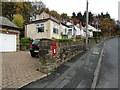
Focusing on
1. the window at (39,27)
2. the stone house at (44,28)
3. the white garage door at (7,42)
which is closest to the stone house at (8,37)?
the white garage door at (7,42)

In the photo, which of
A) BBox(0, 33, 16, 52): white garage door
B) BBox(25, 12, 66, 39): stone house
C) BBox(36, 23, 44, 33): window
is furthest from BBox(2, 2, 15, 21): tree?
BBox(0, 33, 16, 52): white garage door

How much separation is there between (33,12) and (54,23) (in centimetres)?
2176

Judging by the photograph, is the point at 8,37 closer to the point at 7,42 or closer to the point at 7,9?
the point at 7,42

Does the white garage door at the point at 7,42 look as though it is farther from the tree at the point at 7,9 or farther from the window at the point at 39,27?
the tree at the point at 7,9

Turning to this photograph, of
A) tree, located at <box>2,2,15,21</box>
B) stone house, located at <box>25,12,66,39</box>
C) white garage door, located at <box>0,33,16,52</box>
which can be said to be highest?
tree, located at <box>2,2,15,21</box>

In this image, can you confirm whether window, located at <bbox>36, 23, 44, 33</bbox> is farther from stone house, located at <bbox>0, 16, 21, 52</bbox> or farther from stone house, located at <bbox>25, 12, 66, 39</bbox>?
stone house, located at <bbox>0, 16, 21, 52</bbox>

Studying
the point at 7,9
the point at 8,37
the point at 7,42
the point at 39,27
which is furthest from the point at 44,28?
the point at 7,9

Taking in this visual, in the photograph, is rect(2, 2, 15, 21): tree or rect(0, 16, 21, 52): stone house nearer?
rect(0, 16, 21, 52): stone house

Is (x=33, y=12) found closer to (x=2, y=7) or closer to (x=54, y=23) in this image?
(x=2, y=7)

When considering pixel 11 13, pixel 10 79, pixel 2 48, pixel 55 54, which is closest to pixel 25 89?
pixel 10 79

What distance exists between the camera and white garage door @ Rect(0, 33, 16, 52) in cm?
1515

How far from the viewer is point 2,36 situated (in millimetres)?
15164

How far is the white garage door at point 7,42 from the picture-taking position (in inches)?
596

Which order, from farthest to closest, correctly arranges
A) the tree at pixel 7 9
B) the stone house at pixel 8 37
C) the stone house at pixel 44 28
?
1. the tree at pixel 7 9
2. the stone house at pixel 44 28
3. the stone house at pixel 8 37
